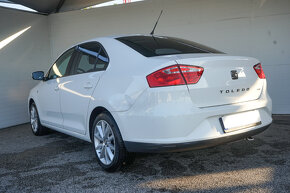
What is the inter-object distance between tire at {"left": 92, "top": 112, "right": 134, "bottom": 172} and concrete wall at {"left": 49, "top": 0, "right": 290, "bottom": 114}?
4384 mm

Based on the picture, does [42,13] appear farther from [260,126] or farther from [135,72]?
[260,126]

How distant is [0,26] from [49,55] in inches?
66.8

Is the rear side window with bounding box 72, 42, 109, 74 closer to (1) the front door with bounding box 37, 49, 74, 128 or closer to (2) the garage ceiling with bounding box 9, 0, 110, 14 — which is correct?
(1) the front door with bounding box 37, 49, 74, 128

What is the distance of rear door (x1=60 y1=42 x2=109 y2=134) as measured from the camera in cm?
353

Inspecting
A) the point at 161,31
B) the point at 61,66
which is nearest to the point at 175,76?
the point at 61,66

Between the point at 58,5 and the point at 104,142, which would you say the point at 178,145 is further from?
the point at 58,5

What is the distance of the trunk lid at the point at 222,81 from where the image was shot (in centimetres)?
275

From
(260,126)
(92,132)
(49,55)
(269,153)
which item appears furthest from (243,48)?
(49,55)

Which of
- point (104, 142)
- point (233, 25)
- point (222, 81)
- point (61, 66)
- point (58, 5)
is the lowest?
point (104, 142)

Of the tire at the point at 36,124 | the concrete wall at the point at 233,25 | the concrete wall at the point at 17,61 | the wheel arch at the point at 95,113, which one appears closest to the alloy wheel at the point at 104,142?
the wheel arch at the point at 95,113

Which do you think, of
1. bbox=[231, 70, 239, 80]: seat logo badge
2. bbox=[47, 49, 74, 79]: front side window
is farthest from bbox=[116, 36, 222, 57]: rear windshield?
bbox=[47, 49, 74, 79]: front side window

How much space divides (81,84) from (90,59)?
34cm

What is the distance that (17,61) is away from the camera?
7.51 meters

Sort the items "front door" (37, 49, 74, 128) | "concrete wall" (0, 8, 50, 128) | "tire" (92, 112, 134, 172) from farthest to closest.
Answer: "concrete wall" (0, 8, 50, 128) < "front door" (37, 49, 74, 128) < "tire" (92, 112, 134, 172)
